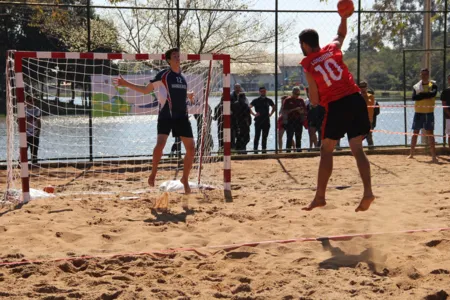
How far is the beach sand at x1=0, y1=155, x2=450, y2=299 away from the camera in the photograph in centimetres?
424

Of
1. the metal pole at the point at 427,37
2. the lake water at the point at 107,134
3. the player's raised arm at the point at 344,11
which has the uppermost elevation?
the metal pole at the point at 427,37

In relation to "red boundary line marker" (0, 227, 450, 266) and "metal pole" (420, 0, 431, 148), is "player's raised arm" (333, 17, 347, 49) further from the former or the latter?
"metal pole" (420, 0, 431, 148)

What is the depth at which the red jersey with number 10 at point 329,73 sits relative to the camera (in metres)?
5.45

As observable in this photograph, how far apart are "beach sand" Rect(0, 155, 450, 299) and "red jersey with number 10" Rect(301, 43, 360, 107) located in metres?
1.36

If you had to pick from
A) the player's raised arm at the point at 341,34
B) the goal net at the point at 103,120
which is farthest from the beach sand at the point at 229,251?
the player's raised arm at the point at 341,34

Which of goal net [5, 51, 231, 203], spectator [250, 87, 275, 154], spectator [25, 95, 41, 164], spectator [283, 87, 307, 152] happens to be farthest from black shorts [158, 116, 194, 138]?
spectator [283, 87, 307, 152]

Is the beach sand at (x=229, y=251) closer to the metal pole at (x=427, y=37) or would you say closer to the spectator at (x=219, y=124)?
the spectator at (x=219, y=124)

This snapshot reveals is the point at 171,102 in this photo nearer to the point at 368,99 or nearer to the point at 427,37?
the point at 368,99

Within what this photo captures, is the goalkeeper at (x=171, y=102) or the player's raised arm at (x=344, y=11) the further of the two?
the goalkeeper at (x=171, y=102)

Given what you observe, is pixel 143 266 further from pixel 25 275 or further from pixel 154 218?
pixel 154 218

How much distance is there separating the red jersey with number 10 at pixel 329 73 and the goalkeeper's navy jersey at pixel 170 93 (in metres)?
2.66

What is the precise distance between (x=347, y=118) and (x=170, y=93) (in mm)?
2921

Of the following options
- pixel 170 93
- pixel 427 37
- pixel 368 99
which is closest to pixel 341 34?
pixel 170 93

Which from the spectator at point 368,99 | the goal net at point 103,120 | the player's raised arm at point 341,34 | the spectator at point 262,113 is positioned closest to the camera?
the player's raised arm at point 341,34
